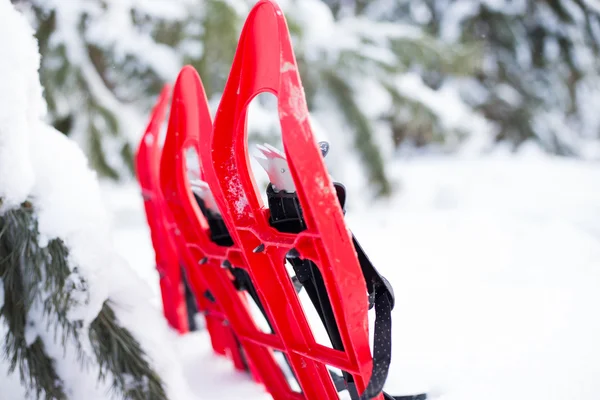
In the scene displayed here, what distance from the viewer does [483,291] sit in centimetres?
206

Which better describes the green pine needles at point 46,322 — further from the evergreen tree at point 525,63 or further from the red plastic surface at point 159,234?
the evergreen tree at point 525,63

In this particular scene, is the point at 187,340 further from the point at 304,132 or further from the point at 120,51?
the point at 120,51

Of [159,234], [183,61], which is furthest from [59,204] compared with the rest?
[183,61]

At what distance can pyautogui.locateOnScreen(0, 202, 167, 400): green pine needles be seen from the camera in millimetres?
1009

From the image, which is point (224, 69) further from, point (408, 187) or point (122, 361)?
point (122, 361)

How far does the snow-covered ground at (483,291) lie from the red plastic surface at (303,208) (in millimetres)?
438

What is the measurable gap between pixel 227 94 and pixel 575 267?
1.91m

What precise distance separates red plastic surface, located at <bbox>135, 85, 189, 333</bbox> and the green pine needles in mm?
902

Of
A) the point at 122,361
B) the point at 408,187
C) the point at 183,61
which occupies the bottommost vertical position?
the point at 122,361

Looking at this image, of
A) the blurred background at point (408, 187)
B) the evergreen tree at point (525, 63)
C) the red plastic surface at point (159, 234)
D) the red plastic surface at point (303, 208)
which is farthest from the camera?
the evergreen tree at point (525, 63)

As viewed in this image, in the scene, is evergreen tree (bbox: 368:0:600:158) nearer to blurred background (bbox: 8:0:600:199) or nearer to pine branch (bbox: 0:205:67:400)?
blurred background (bbox: 8:0:600:199)

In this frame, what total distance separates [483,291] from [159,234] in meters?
1.37

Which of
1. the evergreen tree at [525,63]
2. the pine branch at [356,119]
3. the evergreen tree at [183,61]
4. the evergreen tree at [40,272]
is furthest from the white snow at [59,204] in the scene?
the evergreen tree at [525,63]

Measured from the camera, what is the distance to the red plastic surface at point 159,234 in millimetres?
2012
